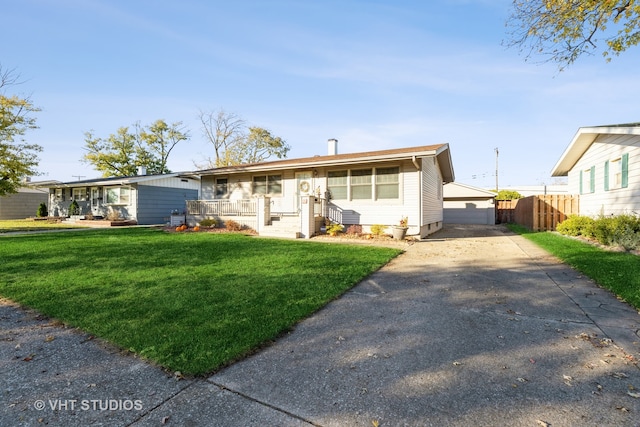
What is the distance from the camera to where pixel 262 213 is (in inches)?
522

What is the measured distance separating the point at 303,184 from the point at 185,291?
9800 mm

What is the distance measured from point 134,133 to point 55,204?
14.5 m

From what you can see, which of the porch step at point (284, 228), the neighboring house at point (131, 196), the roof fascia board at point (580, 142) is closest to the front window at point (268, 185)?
the porch step at point (284, 228)

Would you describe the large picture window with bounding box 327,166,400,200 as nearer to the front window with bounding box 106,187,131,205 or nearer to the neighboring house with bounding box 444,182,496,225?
the neighboring house with bounding box 444,182,496,225

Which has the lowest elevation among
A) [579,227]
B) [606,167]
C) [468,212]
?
[579,227]

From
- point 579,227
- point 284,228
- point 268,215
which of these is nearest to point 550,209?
point 579,227

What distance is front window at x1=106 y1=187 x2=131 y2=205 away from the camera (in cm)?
2101

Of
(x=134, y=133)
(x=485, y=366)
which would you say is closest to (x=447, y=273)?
(x=485, y=366)

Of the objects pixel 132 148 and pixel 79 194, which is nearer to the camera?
pixel 79 194

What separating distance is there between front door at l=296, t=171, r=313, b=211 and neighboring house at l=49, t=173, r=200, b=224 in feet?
28.9

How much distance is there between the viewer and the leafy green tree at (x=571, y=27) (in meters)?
7.84

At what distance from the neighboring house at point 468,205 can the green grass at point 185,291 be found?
58.0 feet

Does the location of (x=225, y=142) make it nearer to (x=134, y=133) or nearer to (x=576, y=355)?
(x=134, y=133)

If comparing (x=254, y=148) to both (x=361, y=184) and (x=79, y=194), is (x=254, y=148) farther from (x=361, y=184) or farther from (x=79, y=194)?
(x=361, y=184)
